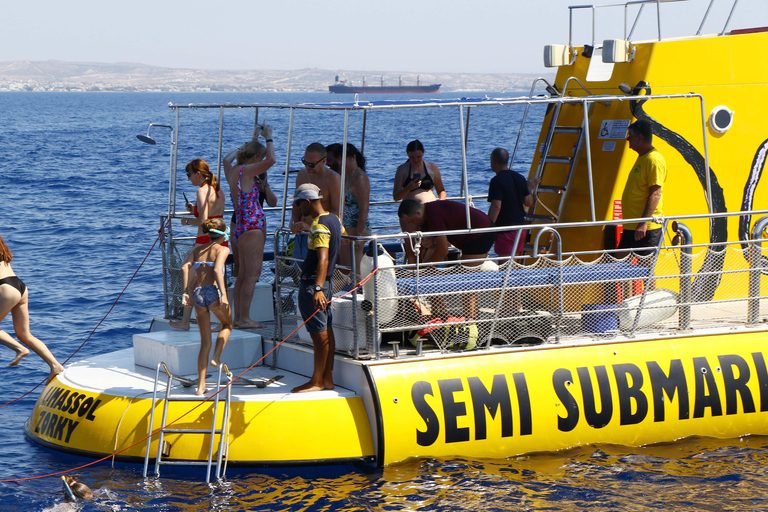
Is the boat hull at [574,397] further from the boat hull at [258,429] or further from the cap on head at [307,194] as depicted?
the cap on head at [307,194]

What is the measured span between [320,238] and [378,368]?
1186 millimetres

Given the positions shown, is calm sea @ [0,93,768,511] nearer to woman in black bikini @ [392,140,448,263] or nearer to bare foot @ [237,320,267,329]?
bare foot @ [237,320,267,329]

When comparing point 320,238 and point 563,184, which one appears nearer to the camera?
point 320,238

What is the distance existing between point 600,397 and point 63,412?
15.6ft

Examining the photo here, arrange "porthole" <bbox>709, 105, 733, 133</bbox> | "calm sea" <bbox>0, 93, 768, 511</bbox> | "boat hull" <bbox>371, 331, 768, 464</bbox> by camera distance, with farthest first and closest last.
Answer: "porthole" <bbox>709, 105, 733, 133</bbox>
"boat hull" <bbox>371, 331, 768, 464</bbox>
"calm sea" <bbox>0, 93, 768, 511</bbox>

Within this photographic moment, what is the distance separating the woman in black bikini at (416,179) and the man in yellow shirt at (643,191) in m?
1.82

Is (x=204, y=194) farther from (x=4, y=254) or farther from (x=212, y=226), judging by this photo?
(x=4, y=254)

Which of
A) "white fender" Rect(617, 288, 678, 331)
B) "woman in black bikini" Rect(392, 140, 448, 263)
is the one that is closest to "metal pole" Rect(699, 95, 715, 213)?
"white fender" Rect(617, 288, 678, 331)

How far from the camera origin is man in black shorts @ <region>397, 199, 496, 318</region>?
8.09m

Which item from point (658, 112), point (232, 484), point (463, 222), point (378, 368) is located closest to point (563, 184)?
point (658, 112)

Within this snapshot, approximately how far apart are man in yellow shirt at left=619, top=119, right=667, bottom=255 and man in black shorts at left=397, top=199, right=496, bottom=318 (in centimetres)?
140

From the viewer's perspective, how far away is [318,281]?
7.62m

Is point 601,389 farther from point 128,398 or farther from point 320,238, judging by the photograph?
point 128,398

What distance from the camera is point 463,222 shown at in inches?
320
